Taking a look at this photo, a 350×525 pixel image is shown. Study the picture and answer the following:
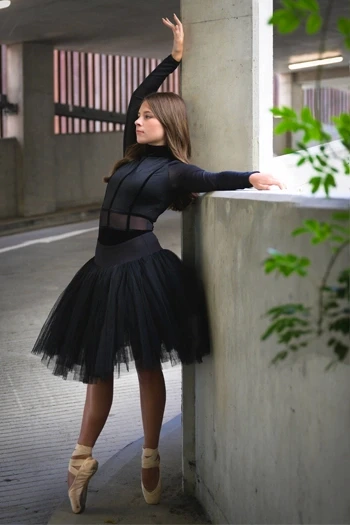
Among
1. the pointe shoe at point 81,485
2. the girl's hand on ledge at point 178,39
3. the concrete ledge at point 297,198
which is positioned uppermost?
the girl's hand on ledge at point 178,39

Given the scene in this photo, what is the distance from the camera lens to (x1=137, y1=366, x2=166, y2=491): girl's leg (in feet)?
12.4

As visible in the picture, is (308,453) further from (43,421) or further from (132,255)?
(43,421)

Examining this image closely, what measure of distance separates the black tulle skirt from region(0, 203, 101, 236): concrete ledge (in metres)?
10.3

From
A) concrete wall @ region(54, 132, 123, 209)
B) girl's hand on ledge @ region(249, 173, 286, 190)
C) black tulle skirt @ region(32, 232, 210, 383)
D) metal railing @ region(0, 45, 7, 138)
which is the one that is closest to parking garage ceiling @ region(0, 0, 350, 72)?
metal railing @ region(0, 45, 7, 138)

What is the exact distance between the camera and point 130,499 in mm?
3943

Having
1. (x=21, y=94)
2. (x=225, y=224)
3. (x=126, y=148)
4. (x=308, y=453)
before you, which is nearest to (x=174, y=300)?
(x=225, y=224)

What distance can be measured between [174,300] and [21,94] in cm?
1233

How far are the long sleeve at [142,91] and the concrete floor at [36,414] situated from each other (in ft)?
5.14

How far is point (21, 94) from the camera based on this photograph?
607 inches

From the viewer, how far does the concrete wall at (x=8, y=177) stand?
1521cm

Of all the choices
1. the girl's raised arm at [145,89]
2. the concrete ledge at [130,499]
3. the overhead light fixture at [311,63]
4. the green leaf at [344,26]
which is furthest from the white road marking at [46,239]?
the green leaf at [344,26]

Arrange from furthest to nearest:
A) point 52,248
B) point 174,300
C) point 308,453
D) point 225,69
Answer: point 52,248, point 225,69, point 174,300, point 308,453

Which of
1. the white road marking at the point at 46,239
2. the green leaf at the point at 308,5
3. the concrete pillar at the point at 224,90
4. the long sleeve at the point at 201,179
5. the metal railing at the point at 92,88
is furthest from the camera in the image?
the metal railing at the point at 92,88

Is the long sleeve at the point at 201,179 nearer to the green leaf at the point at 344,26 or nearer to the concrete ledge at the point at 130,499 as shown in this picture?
the concrete ledge at the point at 130,499
